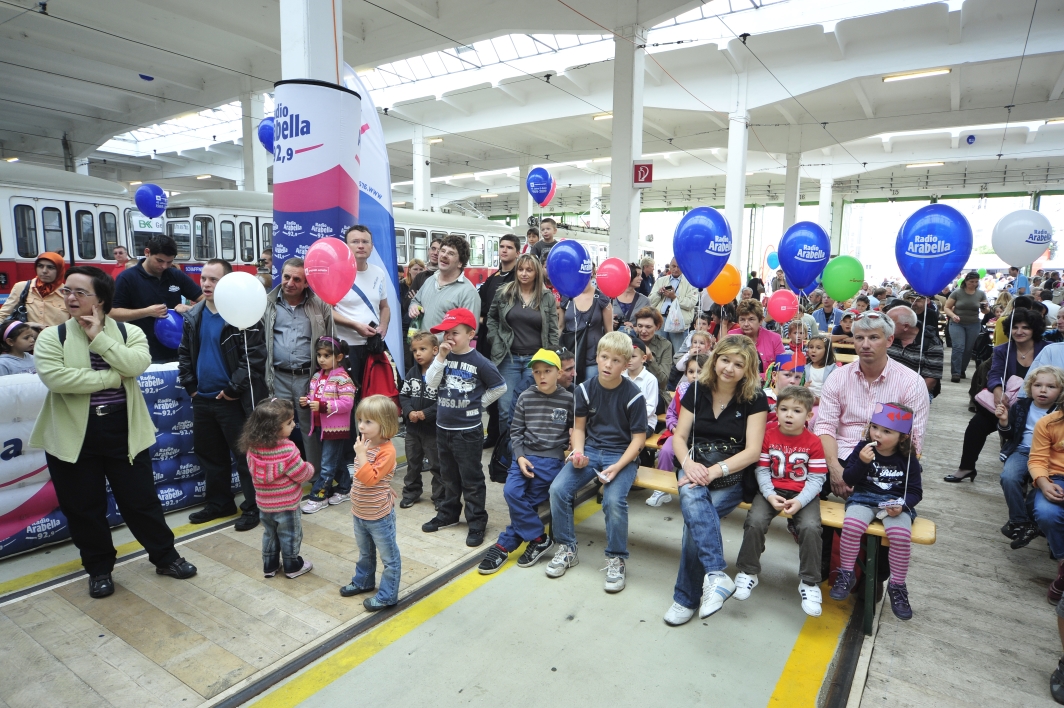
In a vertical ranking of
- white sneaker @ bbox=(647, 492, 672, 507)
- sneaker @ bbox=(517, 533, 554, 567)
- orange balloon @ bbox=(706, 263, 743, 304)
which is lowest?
white sneaker @ bbox=(647, 492, 672, 507)

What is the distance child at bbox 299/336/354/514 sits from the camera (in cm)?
437

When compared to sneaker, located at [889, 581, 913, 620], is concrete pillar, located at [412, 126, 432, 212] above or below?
above

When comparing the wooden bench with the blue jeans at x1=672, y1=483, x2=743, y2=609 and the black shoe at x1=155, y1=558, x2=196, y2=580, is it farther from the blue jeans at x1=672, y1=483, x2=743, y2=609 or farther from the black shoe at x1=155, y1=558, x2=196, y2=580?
the black shoe at x1=155, y1=558, x2=196, y2=580

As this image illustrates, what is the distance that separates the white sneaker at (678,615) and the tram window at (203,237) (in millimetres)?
11997

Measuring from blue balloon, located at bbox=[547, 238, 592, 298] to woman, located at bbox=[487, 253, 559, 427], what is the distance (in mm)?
396

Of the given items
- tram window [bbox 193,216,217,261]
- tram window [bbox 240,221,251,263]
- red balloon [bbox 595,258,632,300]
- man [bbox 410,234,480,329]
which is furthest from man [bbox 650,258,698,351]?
tram window [bbox 193,216,217,261]

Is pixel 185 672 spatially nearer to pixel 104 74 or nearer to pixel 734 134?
pixel 734 134

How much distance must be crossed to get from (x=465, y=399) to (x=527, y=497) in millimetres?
787

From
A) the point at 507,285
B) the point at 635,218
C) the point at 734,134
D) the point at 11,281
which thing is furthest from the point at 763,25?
the point at 11,281

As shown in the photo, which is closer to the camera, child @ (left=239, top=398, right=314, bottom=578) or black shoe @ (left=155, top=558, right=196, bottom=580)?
child @ (left=239, top=398, right=314, bottom=578)

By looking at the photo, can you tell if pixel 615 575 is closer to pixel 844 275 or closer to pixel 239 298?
pixel 239 298

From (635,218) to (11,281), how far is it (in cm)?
1092

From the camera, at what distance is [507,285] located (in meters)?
4.98

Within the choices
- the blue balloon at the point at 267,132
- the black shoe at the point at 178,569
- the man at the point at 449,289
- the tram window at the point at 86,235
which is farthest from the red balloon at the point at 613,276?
the tram window at the point at 86,235
